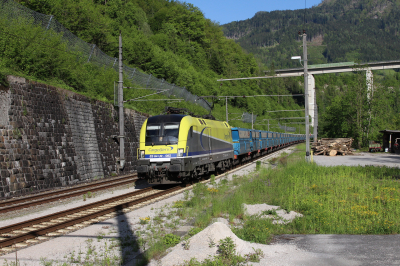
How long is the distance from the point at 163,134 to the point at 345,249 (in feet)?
34.4

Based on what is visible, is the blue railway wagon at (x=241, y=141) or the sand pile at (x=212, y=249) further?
the blue railway wagon at (x=241, y=141)

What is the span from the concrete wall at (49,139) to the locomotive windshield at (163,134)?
19.5 feet

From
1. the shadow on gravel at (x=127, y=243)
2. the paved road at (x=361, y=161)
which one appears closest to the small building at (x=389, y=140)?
the paved road at (x=361, y=161)

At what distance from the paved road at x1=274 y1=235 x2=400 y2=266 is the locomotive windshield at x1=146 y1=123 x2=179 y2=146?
28.4 ft

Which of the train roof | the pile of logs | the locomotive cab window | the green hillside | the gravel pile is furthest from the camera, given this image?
the pile of logs

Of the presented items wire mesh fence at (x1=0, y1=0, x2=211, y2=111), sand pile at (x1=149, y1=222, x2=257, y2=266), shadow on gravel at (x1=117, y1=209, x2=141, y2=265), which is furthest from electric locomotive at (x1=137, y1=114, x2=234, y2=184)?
wire mesh fence at (x1=0, y1=0, x2=211, y2=111)

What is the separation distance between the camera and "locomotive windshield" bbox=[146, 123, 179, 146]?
15963 millimetres

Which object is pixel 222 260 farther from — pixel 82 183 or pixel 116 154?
pixel 116 154

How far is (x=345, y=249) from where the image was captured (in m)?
6.82

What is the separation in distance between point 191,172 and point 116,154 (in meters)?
10.7

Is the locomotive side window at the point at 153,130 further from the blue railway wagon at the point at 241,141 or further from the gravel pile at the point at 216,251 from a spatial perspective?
the blue railway wagon at the point at 241,141

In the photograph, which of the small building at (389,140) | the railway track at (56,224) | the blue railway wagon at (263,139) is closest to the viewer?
the railway track at (56,224)

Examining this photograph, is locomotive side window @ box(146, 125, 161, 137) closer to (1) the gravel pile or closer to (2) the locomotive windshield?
(2) the locomotive windshield

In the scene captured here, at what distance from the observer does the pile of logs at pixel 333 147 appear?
36481 millimetres
